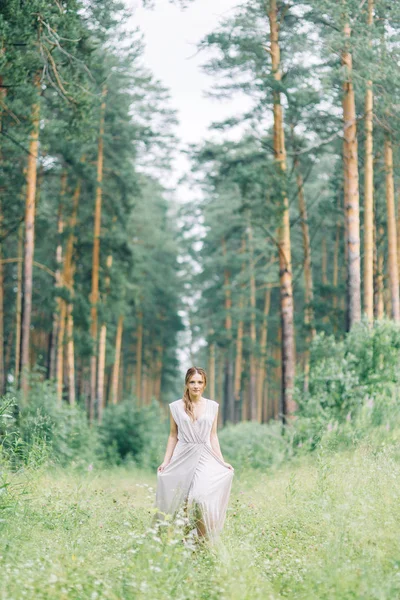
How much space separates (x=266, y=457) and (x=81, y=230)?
1401 cm

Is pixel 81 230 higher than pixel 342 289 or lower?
higher

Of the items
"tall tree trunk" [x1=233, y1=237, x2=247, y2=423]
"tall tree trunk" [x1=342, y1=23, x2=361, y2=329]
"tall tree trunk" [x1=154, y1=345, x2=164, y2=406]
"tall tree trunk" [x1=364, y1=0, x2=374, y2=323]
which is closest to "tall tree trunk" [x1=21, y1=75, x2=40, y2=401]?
"tall tree trunk" [x1=342, y1=23, x2=361, y2=329]

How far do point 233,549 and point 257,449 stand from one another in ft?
30.2

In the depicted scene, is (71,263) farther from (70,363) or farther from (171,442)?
(171,442)

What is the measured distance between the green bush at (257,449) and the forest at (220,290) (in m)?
0.08

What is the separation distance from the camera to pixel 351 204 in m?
16.3

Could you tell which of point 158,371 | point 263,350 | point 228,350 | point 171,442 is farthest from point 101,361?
point 171,442

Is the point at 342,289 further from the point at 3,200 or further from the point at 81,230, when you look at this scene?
the point at 3,200

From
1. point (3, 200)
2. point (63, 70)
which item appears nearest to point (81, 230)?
point (3, 200)

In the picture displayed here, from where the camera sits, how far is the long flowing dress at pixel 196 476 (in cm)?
691

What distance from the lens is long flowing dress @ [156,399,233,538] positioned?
6910mm

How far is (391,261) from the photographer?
20.8 metres

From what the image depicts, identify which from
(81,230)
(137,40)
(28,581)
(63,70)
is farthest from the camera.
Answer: (81,230)

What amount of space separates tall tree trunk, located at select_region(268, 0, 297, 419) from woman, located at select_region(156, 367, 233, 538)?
9.52 m
